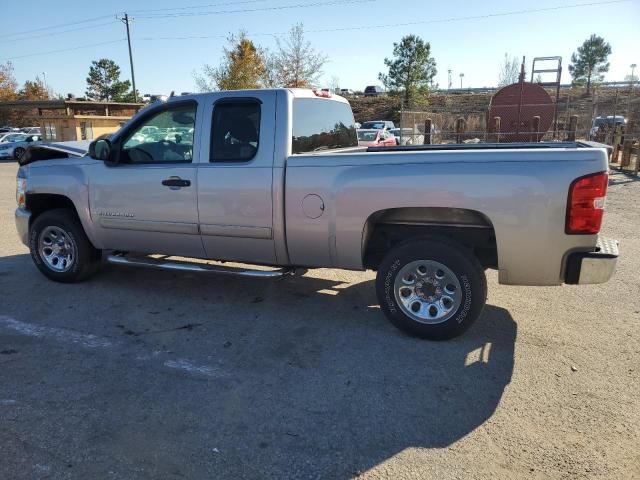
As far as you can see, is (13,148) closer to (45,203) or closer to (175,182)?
(45,203)

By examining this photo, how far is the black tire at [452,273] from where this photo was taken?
384cm

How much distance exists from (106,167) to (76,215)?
79 cm

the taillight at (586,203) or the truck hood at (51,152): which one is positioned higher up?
the truck hood at (51,152)

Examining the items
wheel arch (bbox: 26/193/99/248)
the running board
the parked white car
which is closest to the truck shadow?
the running board

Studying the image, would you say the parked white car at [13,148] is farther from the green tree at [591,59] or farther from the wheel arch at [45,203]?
the green tree at [591,59]

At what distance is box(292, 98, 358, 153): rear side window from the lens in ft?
15.2

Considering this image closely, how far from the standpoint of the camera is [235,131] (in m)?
4.59

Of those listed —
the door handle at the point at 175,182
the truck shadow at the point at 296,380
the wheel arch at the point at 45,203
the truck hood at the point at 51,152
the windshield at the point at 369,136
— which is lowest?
the truck shadow at the point at 296,380

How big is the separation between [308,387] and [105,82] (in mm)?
62772

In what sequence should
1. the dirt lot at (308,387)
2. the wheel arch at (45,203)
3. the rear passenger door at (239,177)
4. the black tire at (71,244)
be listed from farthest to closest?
the wheel arch at (45,203), the black tire at (71,244), the rear passenger door at (239,177), the dirt lot at (308,387)

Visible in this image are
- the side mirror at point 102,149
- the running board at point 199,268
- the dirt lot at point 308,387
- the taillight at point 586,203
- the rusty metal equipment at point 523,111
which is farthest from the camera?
the rusty metal equipment at point 523,111

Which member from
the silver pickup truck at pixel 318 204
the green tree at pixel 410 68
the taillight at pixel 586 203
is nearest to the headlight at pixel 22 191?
the silver pickup truck at pixel 318 204

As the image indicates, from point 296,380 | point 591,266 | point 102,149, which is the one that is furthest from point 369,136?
point 296,380

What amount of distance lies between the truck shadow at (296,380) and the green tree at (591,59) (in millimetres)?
70152
